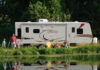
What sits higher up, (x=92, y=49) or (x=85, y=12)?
(x=85, y=12)

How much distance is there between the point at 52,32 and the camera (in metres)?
37.3

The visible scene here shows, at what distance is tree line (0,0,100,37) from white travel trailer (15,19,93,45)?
7.37m

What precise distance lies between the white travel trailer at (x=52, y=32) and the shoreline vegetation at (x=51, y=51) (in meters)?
3.23

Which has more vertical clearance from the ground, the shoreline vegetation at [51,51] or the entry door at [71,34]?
the entry door at [71,34]

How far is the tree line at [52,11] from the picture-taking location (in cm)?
4525

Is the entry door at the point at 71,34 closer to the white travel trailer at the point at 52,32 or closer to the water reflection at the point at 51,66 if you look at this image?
the white travel trailer at the point at 52,32

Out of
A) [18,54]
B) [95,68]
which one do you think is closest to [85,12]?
[18,54]

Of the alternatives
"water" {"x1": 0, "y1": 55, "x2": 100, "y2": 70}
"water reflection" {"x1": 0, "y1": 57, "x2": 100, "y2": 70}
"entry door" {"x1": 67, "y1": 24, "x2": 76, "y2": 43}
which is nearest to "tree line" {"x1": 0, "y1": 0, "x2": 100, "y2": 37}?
"entry door" {"x1": 67, "y1": 24, "x2": 76, "y2": 43}

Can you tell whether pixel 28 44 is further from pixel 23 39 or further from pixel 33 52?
pixel 33 52

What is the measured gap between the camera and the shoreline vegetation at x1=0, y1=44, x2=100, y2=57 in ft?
106

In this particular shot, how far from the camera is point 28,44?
122 feet

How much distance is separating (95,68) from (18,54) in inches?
485

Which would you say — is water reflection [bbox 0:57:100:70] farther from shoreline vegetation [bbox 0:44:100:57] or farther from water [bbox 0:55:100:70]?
shoreline vegetation [bbox 0:44:100:57]

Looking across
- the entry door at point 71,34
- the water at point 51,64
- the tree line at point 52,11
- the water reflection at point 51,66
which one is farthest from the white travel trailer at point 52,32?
the water reflection at point 51,66
